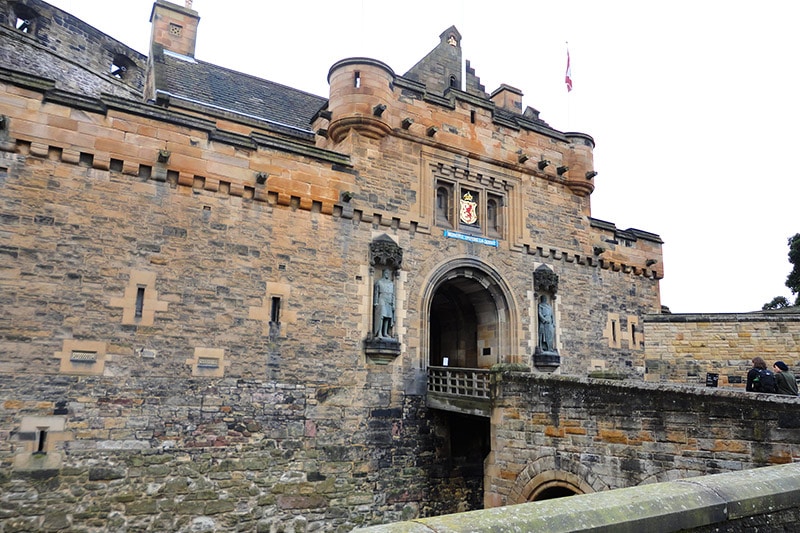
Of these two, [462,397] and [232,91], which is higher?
[232,91]

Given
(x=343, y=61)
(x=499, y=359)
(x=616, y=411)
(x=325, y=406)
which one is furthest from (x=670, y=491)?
(x=343, y=61)

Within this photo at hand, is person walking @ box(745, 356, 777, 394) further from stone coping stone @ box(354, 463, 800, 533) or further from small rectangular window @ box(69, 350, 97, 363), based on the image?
small rectangular window @ box(69, 350, 97, 363)

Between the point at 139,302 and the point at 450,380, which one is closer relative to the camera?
the point at 139,302

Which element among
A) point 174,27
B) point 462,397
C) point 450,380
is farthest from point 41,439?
point 174,27

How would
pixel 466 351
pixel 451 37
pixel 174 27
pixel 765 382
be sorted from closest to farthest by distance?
1. pixel 765 382
2. pixel 466 351
3. pixel 174 27
4. pixel 451 37

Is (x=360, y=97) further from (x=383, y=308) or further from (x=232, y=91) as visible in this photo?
(x=232, y=91)

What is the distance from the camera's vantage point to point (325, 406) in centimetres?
1170

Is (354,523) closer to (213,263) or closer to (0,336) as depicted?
(213,263)

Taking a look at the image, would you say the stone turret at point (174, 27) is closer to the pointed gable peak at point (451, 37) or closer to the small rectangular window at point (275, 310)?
the pointed gable peak at point (451, 37)

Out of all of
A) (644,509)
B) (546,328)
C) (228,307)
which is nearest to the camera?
(644,509)

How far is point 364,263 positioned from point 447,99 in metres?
5.11

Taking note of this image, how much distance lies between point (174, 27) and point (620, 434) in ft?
59.5

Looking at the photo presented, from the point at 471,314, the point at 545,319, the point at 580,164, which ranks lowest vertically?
the point at 545,319

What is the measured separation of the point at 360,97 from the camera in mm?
13477
